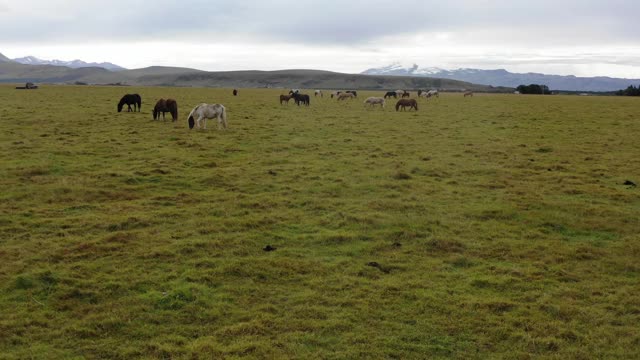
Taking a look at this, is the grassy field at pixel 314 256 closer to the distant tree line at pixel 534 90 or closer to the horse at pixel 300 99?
the horse at pixel 300 99

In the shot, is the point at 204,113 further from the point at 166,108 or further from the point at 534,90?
the point at 534,90

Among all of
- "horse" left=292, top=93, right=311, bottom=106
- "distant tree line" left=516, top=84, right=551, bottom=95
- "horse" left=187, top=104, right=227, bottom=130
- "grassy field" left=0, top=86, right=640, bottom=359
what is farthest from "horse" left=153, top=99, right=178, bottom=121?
"distant tree line" left=516, top=84, right=551, bottom=95

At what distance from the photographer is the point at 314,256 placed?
893cm

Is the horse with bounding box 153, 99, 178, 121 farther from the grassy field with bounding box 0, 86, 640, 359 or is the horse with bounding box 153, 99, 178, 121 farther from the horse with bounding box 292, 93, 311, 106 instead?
the horse with bounding box 292, 93, 311, 106

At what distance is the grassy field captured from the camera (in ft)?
20.5

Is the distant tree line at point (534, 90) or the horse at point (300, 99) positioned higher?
the distant tree line at point (534, 90)

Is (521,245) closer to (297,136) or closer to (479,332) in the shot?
(479,332)

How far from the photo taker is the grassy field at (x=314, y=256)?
625 cm

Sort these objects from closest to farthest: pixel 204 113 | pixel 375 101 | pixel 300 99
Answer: pixel 204 113
pixel 375 101
pixel 300 99

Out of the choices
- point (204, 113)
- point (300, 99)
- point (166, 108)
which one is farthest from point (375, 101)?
point (204, 113)

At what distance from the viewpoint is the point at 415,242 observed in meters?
9.70

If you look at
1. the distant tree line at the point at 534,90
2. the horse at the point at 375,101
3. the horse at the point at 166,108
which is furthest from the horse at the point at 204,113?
the distant tree line at the point at 534,90

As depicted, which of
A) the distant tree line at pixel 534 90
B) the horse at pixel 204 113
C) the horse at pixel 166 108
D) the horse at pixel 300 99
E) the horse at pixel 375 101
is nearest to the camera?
the horse at pixel 204 113

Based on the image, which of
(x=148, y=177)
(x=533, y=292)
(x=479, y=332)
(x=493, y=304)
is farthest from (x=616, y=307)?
(x=148, y=177)
